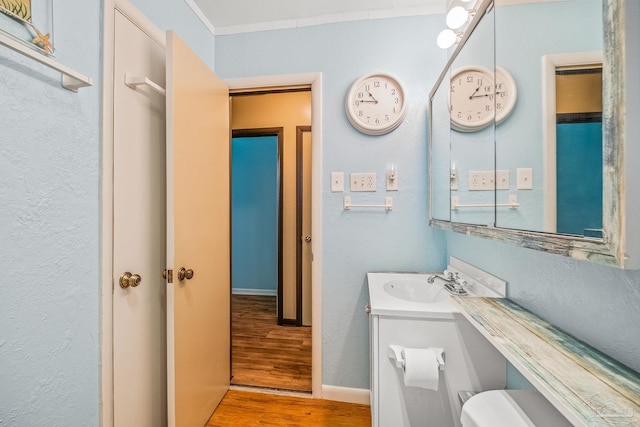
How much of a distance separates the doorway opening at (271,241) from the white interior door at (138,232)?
712mm

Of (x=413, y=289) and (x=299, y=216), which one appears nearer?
(x=413, y=289)

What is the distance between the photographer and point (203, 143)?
4.79 ft

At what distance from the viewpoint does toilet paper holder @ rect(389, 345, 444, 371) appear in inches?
40.8

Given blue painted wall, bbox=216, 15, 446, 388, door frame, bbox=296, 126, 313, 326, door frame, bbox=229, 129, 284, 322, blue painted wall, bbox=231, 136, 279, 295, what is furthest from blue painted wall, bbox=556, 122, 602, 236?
blue painted wall, bbox=231, 136, 279, 295

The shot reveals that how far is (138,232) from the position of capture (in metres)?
1.19

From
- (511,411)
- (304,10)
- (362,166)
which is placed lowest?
(511,411)

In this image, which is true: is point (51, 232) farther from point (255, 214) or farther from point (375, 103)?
point (255, 214)

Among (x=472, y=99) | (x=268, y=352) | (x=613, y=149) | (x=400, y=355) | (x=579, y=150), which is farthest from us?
(x=268, y=352)

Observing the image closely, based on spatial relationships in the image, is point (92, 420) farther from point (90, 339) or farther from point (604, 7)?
point (604, 7)

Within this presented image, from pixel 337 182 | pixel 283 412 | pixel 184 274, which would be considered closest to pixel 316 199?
pixel 337 182

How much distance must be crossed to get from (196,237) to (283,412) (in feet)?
3.94

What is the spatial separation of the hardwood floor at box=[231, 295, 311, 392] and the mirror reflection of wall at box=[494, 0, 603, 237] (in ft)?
5.77

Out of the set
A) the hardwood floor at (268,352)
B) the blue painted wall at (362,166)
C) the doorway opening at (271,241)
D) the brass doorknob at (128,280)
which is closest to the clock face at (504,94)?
the blue painted wall at (362,166)

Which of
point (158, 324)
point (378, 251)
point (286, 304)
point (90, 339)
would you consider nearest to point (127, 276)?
point (90, 339)
